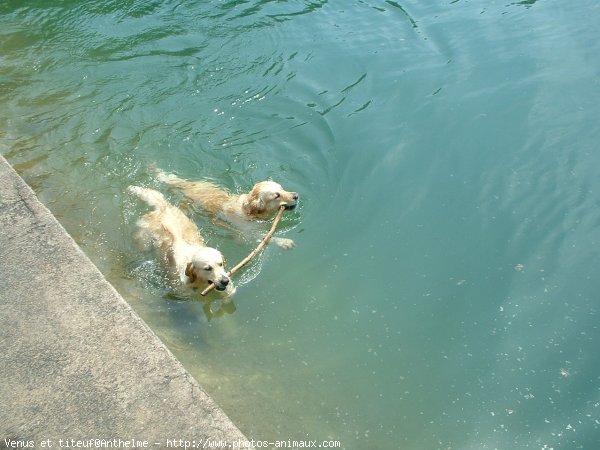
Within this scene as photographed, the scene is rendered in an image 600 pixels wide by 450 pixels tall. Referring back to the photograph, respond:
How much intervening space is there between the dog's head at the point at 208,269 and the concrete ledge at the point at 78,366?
1.30m

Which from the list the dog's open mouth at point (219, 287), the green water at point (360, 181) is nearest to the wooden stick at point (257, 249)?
the dog's open mouth at point (219, 287)

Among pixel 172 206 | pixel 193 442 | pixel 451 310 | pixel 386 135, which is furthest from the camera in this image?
pixel 386 135

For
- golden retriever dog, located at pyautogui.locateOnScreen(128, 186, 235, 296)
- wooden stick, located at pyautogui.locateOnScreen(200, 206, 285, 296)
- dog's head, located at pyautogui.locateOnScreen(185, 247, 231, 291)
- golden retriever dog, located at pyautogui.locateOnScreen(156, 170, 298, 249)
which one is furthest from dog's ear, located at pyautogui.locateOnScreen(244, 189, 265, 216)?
dog's head, located at pyautogui.locateOnScreen(185, 247, 231, 291)

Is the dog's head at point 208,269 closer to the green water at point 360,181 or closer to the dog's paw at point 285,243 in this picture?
the green water at point 360,181

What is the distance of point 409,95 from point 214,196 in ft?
11.0

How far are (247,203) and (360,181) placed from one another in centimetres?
144

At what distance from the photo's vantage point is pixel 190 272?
575cm

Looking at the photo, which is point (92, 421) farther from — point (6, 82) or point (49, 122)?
point (6, 82)

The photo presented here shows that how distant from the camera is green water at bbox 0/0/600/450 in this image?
5.00m

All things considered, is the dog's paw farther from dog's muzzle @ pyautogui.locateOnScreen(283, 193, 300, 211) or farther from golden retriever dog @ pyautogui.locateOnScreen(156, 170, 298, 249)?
dog's muzzle @ pyautogui.locateOnScreen(283, 193, 300, 211)

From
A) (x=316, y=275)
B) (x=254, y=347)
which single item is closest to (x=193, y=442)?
(x=254, y=347)

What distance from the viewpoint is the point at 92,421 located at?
3.62 meters

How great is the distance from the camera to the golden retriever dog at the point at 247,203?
6656mm

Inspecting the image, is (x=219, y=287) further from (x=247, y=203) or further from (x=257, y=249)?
(x=247, y=203)
